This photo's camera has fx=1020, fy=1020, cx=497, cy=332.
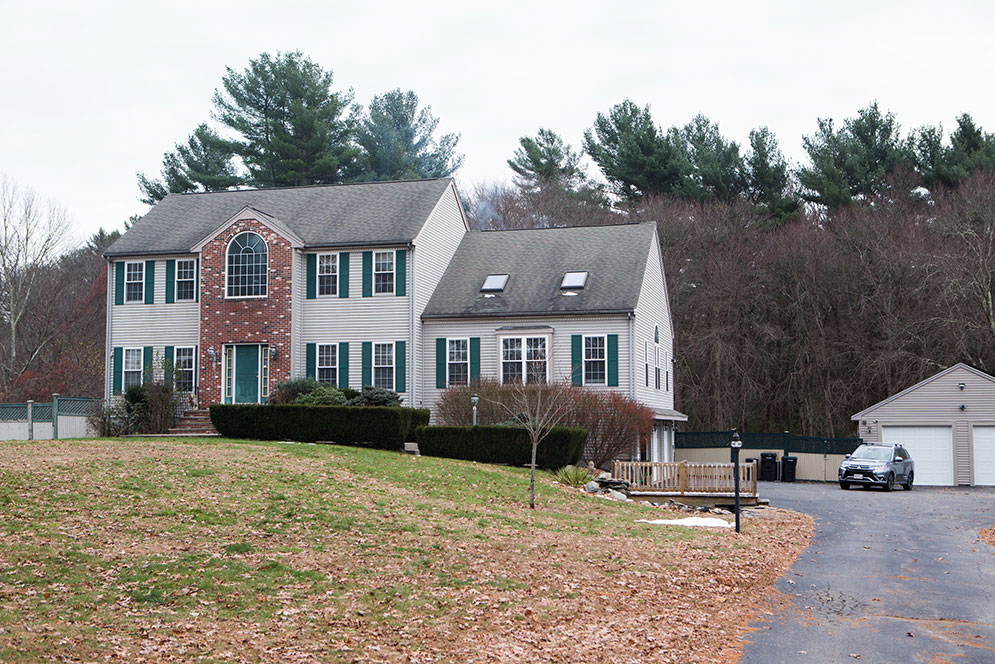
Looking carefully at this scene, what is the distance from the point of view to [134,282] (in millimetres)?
32312

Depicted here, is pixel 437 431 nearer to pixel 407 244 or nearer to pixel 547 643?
pixel 407 244

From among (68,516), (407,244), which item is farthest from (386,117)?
(68,516)

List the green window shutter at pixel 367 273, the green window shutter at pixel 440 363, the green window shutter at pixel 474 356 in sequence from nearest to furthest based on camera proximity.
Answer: the green window shutter at pixel 474 356 < the green window shutter at pixel 367 273 < the green window shutter at pixel 440 363

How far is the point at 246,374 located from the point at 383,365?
4085 mm

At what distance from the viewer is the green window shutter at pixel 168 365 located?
98.6 ft

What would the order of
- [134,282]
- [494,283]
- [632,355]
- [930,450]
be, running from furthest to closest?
1. [930,450]
2. [134,282]
3. [494,283]
4. [632,355]

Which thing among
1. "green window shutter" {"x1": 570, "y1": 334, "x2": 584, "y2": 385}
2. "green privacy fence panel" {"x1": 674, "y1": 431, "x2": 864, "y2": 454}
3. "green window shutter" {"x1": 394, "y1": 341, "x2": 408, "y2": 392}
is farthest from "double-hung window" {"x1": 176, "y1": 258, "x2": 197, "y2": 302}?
"green privacy fence panel" {"x1": 674, "y1": 431, "x2": 864, "y2": 454}

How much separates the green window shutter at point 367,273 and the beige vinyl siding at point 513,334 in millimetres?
2021

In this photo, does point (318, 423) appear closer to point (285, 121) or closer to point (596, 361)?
point (596, 361)

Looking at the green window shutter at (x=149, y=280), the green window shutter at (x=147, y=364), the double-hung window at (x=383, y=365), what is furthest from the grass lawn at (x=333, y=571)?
the green window shutter at (x=149, y=280)

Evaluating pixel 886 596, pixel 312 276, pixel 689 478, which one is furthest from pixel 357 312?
pixel 886 596

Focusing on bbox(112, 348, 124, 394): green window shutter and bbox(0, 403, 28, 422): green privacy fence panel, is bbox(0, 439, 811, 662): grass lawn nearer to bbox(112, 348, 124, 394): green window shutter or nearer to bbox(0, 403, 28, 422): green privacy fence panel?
bbox(0, 403, 28, 422): green privacy fence panel

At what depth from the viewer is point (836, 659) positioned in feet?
29.0

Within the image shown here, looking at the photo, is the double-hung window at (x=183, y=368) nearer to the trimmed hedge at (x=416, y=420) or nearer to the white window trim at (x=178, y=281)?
the white window trim at (x=178, y=281)
